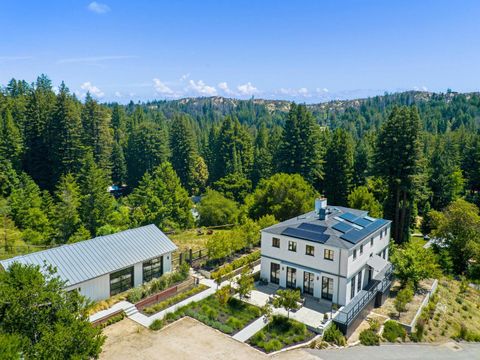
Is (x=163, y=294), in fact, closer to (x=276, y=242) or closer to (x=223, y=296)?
(x=223, y=296)

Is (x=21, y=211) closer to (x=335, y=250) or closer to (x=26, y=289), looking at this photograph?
(x=26, y=289)

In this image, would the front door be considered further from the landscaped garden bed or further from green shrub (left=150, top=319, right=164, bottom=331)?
green shrub (left=150, top=319, right=164, bottom=331)

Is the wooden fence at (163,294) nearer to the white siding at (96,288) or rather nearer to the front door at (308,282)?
the white siding at (96,288)

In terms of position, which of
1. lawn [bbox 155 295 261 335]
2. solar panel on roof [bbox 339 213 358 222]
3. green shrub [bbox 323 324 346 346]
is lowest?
green shrub [bbox 323 324 346 346]

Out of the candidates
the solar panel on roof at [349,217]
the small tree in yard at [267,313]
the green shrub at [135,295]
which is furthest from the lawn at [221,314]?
the solar panel on roof at [349,217]

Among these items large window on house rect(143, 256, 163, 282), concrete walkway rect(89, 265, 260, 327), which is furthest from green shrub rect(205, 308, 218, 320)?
large window on house rect(143, 256, 163, 282)

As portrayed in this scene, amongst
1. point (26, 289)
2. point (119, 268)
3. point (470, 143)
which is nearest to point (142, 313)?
point (119, 268)
